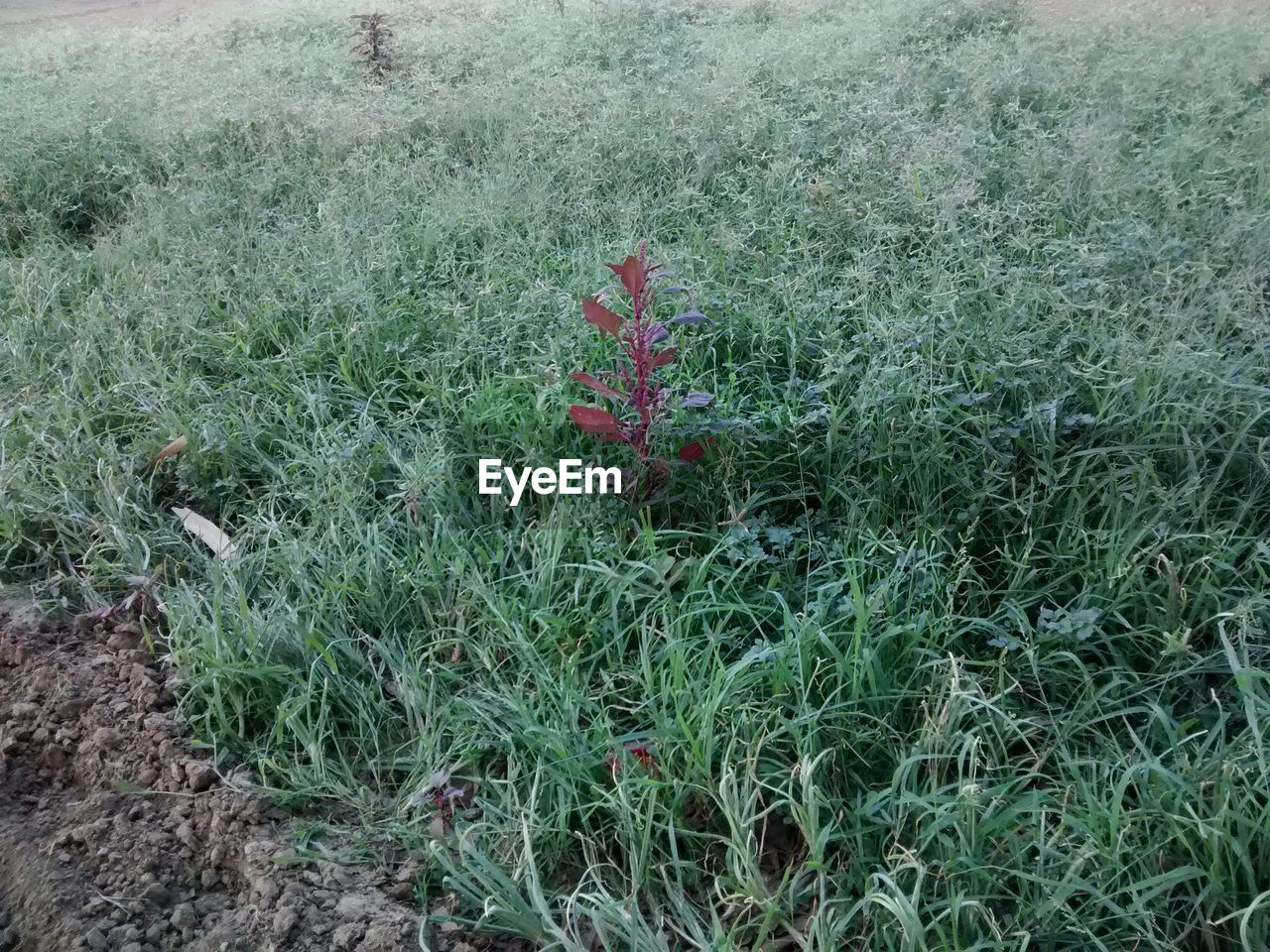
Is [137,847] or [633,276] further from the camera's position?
[633,276]

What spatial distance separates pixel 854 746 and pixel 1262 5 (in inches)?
124

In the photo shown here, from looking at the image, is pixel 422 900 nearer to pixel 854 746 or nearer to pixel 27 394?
pixel 854 746

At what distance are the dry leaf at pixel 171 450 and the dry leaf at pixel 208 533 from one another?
177mm

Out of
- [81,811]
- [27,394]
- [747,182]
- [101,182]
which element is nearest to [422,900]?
[81,811]

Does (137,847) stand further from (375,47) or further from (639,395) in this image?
(375,47)

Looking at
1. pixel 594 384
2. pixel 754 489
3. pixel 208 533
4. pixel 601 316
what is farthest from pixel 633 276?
pixel 208 533

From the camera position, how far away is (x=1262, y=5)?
10.6 ft

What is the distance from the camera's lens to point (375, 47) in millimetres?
4707

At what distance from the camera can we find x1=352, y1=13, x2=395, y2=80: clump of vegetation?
468 centimetres

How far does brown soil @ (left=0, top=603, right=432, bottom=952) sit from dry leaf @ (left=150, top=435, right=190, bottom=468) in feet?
2.09

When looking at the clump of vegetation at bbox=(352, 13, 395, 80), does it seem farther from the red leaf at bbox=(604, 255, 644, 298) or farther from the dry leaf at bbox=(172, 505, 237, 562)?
the red leaf at bbox=(604, 255, 644, 298)

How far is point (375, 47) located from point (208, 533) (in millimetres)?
3353

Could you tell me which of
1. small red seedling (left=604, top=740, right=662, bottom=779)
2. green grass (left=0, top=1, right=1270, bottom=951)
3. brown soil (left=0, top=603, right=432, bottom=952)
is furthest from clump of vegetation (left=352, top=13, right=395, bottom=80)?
small red seedling (left=604, top=740, right=662, bottom=779)

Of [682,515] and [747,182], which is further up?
[747,182]
